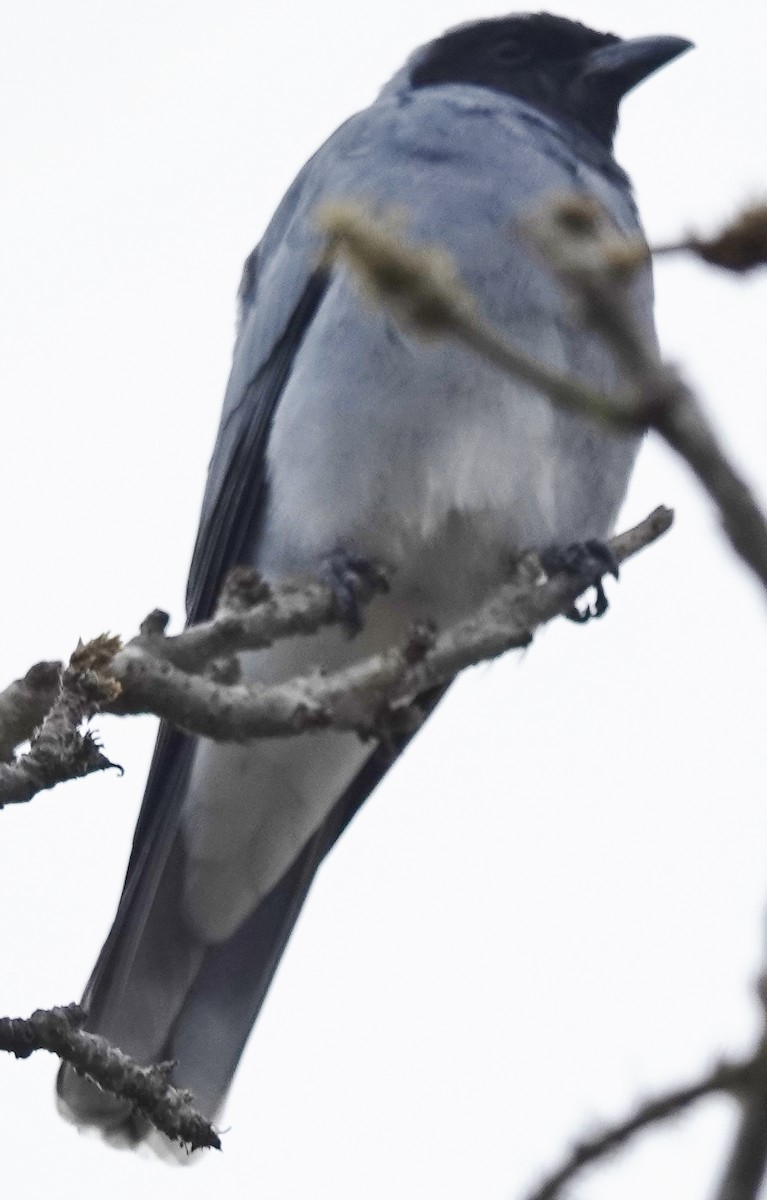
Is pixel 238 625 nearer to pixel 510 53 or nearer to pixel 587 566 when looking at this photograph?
pixel 587 566

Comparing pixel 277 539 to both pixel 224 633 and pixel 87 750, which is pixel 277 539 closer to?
pixel 224 633

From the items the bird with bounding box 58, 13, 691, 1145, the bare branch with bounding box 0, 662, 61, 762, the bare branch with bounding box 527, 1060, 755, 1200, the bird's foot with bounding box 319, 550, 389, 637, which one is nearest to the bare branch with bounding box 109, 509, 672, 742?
the bare branch with bounding box 0, 662, 61, 762

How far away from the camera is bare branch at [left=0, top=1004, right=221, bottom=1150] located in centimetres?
346

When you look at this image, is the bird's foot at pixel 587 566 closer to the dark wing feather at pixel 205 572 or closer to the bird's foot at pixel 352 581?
the bird's foot at pixel 352 581

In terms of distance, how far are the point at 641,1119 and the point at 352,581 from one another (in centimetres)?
337

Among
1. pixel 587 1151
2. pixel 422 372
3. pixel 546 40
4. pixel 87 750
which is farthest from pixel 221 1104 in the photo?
pixel 587 1151

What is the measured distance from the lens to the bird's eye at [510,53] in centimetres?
669

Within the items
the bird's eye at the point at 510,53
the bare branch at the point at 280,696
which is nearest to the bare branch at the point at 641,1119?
the bare branch at the point at 280,696

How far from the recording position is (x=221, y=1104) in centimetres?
581

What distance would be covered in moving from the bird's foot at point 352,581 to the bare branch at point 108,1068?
144cm

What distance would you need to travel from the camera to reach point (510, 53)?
6727mm

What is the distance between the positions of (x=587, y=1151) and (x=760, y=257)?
0.80 metres

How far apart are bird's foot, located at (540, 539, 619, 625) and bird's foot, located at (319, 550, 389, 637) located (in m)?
0.49

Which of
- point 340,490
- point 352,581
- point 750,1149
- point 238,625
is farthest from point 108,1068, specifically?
point 750,1149
